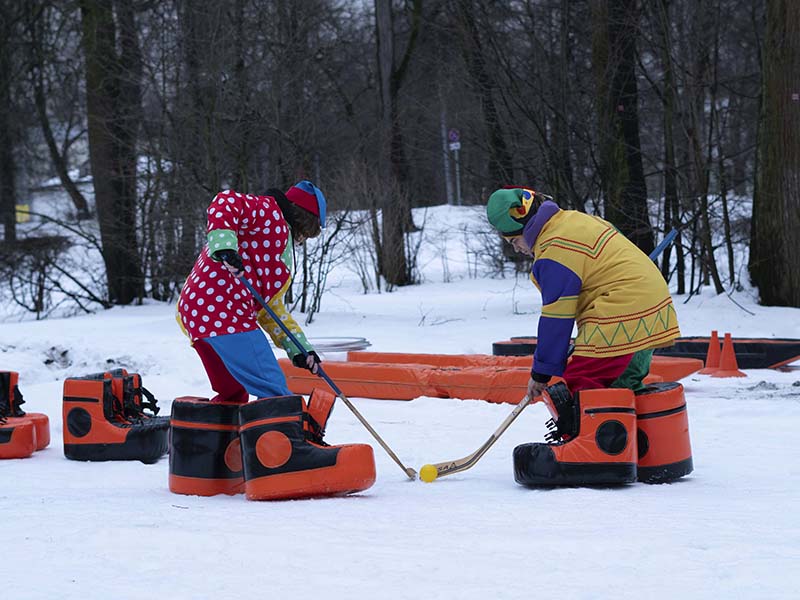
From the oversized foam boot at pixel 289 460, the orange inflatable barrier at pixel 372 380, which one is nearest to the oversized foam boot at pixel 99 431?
the oversized foam boot at pixel 289 460

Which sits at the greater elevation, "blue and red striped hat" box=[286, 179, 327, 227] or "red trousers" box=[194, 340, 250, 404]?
"blue and red striped hat" box=[286, 179, 327, 227]

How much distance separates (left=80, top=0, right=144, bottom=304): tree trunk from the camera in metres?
15.6

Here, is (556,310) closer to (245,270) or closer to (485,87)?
(245,270)

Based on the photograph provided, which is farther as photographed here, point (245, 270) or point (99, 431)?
point (99, 431)

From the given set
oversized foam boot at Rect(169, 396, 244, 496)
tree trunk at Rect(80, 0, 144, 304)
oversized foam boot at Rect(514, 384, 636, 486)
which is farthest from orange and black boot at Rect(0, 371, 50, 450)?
tree trunk at Rect(80, 0, 144, 304)

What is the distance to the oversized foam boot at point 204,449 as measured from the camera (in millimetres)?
4770

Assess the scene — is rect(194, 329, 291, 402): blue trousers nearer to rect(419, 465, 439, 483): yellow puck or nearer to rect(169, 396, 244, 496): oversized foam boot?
rect(169, 396, 244, 496): oversized foam boot

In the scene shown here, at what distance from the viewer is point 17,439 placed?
19.0 ft

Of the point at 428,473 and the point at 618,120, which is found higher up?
the point at 618,120

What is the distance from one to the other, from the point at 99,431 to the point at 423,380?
260cm

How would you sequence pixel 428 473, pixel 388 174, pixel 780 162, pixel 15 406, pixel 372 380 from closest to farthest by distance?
pixel 428 473
pixel 15 406
pixel 372 380
pixel 780 162
pixel 388 174

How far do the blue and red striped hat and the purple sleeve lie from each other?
107 cm

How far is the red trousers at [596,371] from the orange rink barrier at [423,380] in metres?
2.30

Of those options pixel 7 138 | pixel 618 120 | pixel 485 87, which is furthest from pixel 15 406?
pixel 7 138
